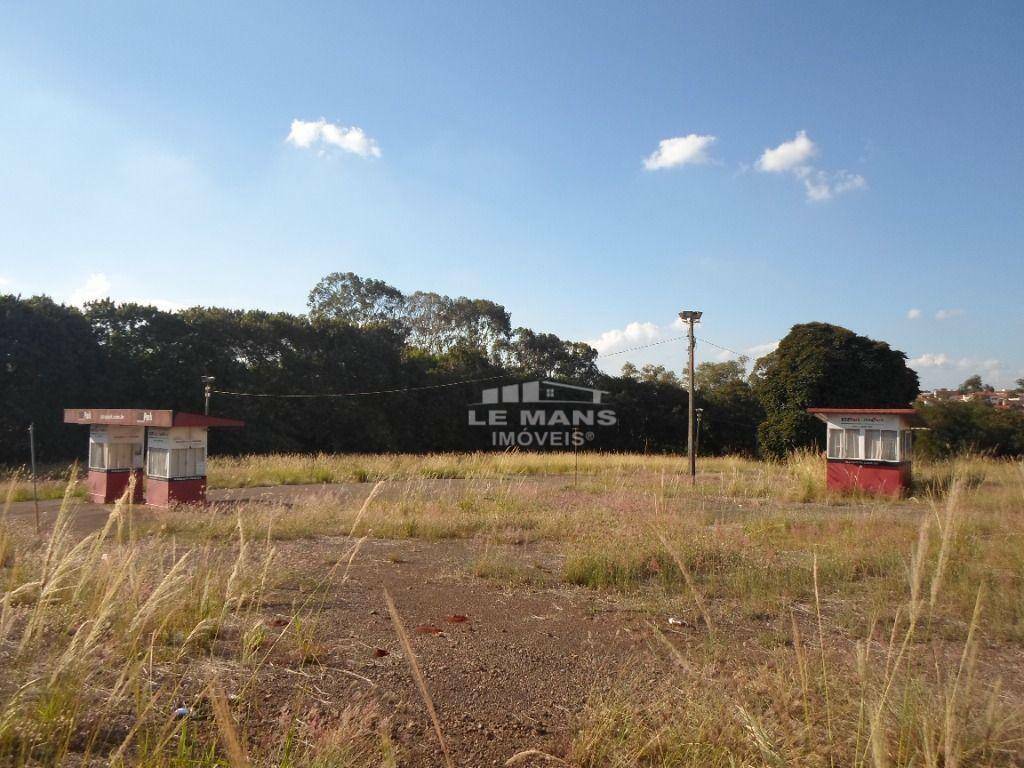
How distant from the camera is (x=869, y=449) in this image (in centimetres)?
1617

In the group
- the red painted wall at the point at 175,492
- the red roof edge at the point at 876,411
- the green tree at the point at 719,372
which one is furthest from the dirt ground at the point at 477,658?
the green tree at the point at 719,372

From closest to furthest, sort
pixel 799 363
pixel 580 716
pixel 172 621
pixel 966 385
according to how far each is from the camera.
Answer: pixel 580 716 → pixel 172 621 → pixel 799 363 → pixel 966 385

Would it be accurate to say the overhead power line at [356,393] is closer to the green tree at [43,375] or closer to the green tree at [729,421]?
the green tree at [43,375]

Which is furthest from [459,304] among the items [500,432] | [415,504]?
[415,504]

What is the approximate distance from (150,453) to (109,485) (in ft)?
4.16

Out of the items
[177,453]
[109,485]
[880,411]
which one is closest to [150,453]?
[177,453]

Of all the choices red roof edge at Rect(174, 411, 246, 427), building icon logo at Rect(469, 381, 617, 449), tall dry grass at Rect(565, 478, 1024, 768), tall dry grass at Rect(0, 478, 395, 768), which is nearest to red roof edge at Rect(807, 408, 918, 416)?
tall dry grass at Rect(565, 478, 1024, 768)

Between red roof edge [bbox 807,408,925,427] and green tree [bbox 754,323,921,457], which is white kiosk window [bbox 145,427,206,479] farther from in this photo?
green tree [bbox 754,323,921,457]

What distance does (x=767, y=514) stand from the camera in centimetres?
1113

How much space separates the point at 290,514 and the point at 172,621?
6.53 metres

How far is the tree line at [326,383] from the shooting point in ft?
81.3

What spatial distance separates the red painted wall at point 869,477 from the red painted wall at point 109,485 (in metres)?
15.2

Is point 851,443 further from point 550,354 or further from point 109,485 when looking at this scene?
point 550,354

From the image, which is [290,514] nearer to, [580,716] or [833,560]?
[833,560]
